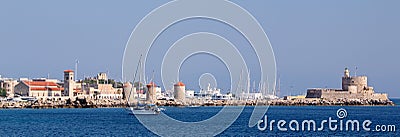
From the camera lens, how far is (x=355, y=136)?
3841cm

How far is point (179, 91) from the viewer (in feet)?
298

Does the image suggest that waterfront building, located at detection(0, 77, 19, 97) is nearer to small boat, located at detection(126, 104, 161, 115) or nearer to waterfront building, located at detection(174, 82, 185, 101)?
waterfront building, located at detection(174, 82, 185, 101)

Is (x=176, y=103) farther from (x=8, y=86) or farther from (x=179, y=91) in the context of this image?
(x=8, y=86)

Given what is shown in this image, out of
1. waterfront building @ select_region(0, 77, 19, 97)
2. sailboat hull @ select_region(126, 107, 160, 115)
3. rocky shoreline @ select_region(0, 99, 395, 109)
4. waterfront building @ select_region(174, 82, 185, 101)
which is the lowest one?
sailboat hull @ select_region(126, 107, 160, 115)

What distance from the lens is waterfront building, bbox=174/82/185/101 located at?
88.6m

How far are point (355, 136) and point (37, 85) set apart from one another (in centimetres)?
7407

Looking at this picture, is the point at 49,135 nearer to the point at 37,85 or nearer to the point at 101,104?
the point at 101,104

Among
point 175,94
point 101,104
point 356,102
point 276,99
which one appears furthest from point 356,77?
point 101,104

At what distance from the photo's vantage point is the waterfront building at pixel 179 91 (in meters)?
88.6

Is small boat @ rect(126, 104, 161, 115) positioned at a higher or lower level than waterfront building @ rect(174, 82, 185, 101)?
lower

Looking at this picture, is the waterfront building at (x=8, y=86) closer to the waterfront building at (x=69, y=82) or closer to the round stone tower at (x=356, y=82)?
the waterfront building at (x=69, y=82)

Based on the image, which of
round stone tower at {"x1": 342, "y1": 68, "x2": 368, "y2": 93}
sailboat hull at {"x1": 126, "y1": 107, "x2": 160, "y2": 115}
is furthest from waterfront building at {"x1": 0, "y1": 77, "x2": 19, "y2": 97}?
sailboat hull at {"x1": 126, "y1": 107, "x2": 160, "y2": 115}

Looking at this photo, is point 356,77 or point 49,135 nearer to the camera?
point 49,135

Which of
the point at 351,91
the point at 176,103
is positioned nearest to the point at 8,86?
the point at 176,103
